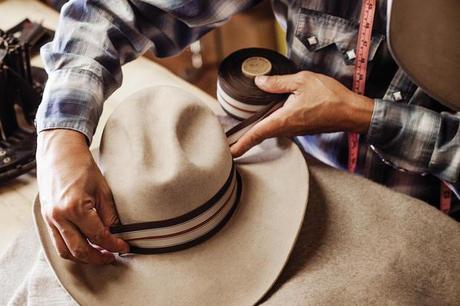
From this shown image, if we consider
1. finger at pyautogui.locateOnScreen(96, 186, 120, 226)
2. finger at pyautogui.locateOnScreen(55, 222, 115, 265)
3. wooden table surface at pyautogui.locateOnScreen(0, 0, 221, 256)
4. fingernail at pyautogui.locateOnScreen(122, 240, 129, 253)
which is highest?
finger at pyautogui.locateOnScreen(96, 186, 120, 226)

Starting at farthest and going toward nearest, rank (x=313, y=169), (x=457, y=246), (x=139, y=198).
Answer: (x=313, y=169) → (x=457, y=246) → (x=139, y=198)

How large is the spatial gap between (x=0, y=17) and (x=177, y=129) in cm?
84

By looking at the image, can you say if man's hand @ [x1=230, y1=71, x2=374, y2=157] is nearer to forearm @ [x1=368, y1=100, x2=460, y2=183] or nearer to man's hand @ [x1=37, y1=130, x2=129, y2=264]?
forearm @ [x1=368, y1=100, x2=460, y2=183]

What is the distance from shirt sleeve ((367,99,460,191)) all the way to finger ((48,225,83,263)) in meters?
0.51

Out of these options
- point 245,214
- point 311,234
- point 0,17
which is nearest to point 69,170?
point 245,214

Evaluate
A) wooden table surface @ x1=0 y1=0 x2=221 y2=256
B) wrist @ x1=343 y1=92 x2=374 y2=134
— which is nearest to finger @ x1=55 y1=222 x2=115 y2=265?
wooden table surface @ x1=0 y1=0 x2=221 y2=256

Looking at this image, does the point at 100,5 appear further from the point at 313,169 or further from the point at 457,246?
the point at 457,246

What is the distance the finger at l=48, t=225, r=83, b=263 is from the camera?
0.80 meters

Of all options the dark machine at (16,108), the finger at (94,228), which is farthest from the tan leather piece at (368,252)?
the dark machine at (16,108)

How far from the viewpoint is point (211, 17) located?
1.06 meters

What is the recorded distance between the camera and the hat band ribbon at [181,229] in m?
0.80

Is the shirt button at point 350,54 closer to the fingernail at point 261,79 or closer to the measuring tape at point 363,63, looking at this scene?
the measuring tape at point 363,63

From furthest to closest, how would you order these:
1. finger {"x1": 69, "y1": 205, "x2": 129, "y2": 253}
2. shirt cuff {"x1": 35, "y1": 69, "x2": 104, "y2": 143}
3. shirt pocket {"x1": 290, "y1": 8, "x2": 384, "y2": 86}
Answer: shirt pocket {"x1": 290, "y1": 8, "x2": 384, "y2": 86}
shirt cuff {"x1": 35, "y1": 69, "x2": 104, "y2": 143}
finger {"x1": 69, "y1": 205, "x2": 129, "y2": 253}

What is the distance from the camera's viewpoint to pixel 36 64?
51.9 inches
